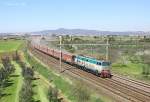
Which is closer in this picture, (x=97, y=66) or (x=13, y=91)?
(x=97, y=66)

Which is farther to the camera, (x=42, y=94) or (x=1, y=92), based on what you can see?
(x=1, y=92)

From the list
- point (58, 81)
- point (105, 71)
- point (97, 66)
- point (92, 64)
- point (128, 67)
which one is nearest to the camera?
point (105, 71)

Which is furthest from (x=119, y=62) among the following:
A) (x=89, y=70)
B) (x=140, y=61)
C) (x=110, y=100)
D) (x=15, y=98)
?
(x=110, y=100)

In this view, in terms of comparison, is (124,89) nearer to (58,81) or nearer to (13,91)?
(58,81)

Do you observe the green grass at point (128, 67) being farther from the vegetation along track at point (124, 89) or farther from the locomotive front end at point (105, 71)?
the vegetation along track at point (124, 89)

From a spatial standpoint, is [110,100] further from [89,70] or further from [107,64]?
[89,70]

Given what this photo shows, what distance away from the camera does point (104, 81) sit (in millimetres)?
51344

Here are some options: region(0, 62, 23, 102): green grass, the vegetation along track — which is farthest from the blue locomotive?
region(0, 62, 23, 102): green grass

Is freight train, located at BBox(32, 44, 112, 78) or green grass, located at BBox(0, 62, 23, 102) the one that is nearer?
freight train, located at BBox(32, 44, 112, 78)

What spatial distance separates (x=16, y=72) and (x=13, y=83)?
16.1m

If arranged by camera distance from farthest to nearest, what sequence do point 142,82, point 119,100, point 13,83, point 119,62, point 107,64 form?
point 119,62 < point 13,83 < point 107,64 < point 142,82 < point 119,100

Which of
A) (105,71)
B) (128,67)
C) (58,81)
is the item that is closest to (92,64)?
(105,71)

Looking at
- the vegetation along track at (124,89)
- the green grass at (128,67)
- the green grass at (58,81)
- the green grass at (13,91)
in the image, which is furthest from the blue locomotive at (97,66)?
the green grass at (13,91)

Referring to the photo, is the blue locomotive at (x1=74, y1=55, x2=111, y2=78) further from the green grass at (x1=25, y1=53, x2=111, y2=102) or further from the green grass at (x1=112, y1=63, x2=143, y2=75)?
the green grass at (x1=112, y1=63, x2=143, y2=75)
